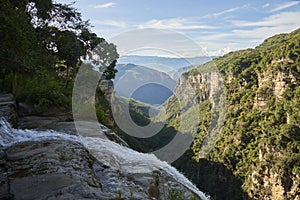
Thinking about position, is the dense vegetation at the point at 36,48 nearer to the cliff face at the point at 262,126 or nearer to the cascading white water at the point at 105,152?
the cascading white water at the point at 105,152

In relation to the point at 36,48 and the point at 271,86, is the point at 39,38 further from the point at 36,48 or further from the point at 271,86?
the point at 271,86

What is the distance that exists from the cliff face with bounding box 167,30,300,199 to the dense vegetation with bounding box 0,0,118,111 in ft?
71.3

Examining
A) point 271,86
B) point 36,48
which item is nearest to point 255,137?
point 271,86

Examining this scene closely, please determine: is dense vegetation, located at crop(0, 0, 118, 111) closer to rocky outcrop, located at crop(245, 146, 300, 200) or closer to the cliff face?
the cliff face

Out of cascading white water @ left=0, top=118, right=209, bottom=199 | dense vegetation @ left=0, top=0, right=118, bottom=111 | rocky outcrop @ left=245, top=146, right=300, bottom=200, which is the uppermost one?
dense vegetation @ left=0, top=0, right=118, bottom=111

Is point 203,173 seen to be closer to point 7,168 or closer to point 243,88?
point 243,88

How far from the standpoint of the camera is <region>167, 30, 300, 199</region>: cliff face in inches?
1578

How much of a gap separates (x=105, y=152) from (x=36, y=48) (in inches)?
281

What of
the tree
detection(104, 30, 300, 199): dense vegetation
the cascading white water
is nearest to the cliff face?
detection(104, 30, 300, 199): dense vegetation

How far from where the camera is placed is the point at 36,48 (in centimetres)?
996

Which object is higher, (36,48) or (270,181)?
(36,48)

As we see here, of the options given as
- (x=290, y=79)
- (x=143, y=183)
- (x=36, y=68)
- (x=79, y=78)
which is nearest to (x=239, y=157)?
(x=290, y=79)

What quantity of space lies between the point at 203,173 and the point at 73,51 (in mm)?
49458

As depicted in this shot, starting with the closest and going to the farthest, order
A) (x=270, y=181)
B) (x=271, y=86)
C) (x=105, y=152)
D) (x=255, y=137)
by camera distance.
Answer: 1. (x=105, y=152)
2. (x=270, y=181)
3. (x=255, y=137)
4. (x=271, y=86)
